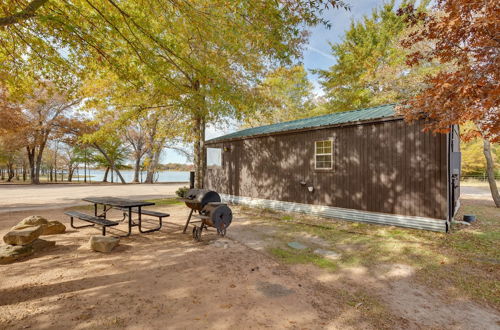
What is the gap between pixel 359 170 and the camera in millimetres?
7773

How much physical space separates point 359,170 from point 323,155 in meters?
1.43

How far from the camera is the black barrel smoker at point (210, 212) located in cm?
566

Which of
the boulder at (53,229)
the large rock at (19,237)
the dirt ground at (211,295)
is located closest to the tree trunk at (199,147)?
the boulder at (53,229)

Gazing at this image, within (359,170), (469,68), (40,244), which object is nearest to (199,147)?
(359,170)

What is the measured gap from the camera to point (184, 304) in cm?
301

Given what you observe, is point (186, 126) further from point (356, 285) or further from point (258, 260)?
point (356, 285)

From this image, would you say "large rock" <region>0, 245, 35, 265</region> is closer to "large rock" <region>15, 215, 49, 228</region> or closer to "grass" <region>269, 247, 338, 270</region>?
"large rock" <region>15, 215, 49, 228</region>

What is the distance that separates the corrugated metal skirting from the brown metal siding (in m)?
0.16

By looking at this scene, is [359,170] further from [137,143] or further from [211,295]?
[137,143]

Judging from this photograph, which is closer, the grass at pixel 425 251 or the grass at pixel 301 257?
the grass at pixel 425 251

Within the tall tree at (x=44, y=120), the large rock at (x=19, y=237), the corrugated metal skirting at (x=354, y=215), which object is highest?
the tall tree at (x=44, y=120)

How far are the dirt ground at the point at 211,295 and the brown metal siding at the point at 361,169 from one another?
3186mm

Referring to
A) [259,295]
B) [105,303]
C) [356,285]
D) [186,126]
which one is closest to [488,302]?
[356,285]

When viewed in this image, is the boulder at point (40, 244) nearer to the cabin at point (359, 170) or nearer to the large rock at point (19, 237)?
the large rock at point (19, 237)
